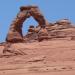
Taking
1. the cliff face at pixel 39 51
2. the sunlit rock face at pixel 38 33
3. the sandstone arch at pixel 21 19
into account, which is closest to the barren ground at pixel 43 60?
the cliff face at pixel 39 51

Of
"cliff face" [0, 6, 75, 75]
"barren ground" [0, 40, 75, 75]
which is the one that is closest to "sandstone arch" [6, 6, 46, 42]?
"cliff face" [0, 6, 75, 75]

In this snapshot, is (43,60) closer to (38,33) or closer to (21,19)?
(38,33)

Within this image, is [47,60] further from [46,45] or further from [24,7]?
[24,7]

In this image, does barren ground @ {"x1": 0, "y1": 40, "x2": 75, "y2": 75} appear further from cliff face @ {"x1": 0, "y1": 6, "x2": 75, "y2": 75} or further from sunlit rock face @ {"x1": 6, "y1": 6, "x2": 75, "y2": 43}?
sunlit rock face @ {"x1": 6, "y1": 6, "x2": 75, "y2": 43}

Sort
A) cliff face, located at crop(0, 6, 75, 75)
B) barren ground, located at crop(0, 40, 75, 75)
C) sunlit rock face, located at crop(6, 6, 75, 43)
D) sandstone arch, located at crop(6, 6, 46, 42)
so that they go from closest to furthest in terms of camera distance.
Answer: barren ground, located at crop(0, 40, 75, 75) → cliff face, located at crop(0, 6, 75, 75) → sunlit rock face, located at crop(6, 6, 75, 43) → sandstone arch, located at crop(6, 6, 46, 42)

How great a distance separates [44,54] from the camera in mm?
42125

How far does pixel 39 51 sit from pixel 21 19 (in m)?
6.71

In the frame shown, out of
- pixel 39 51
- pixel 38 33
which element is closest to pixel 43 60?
pixel 39 51

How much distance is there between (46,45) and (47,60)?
4.67m

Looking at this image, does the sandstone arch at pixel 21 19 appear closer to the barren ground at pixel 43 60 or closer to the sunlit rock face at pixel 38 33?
the sunlit rock face at pixel 38 33

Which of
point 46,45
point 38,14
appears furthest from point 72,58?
point 38,14

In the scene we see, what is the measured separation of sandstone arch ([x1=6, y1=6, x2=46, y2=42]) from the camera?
4825cm

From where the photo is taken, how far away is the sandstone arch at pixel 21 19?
4825cm

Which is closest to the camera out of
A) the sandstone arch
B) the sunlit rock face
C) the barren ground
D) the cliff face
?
the barren ground
